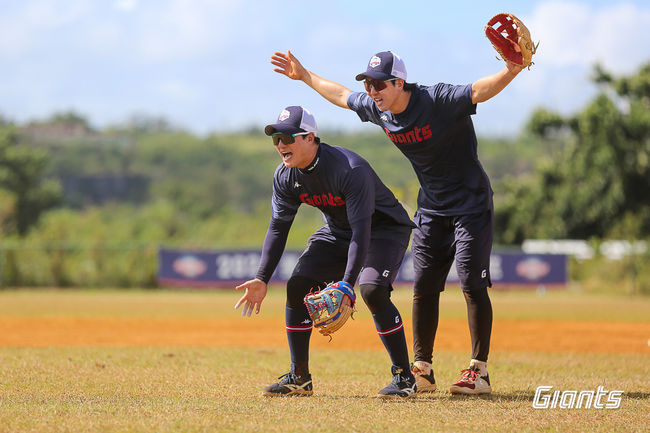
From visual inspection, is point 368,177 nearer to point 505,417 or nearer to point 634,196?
point 505,417

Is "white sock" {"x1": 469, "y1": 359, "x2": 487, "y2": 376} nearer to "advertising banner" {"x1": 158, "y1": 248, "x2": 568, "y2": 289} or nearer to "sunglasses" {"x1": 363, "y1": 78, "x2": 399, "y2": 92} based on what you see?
"sunglasses" {"x1": 363, "y1": 78, "x2": 399, "y2": 92}

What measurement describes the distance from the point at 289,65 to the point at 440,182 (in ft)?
5.56

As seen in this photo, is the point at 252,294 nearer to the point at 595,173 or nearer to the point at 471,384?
the point at 471,384

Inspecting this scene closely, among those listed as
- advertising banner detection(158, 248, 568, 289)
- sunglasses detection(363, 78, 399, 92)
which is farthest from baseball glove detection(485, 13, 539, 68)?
advertising banner detection(158, 248, 568, 289)

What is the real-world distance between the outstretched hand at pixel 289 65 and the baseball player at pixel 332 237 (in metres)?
1.13

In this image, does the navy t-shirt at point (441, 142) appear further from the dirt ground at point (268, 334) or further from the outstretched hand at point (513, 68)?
the dirt ground at point (268, 334)

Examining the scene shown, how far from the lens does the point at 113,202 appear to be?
104 meters

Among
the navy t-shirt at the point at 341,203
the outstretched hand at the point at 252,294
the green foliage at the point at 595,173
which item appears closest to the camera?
the navy t-shirt at the point at 341,203

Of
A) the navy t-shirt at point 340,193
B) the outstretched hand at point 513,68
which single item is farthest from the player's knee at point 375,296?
the outstretched hand at point 513,68

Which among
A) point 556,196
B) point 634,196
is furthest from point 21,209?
point 634,196

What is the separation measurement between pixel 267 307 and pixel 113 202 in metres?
85.8

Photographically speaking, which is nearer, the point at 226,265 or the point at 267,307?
the point at 267,307

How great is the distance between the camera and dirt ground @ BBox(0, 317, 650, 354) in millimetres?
11086

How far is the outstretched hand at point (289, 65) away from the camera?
23.2 feet
